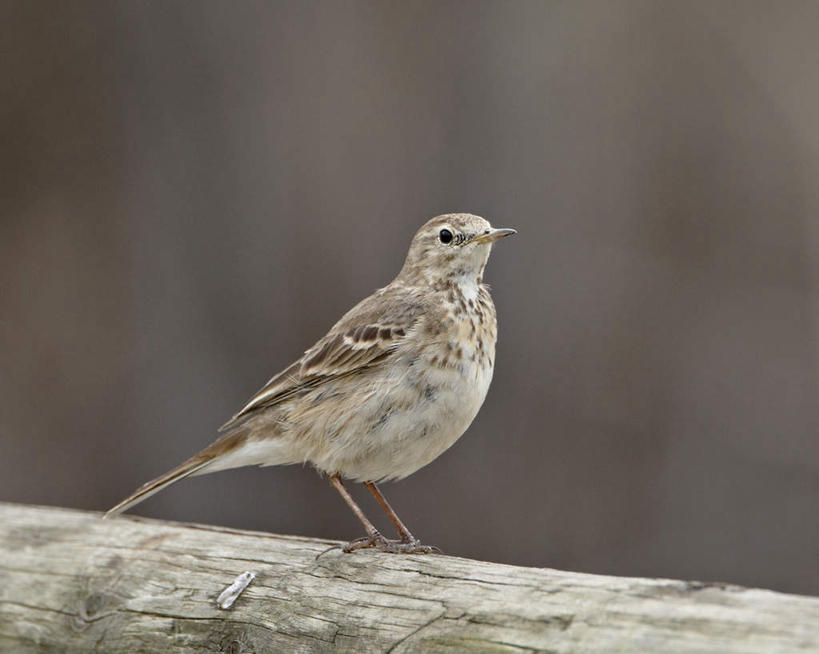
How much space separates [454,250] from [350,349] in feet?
2.18

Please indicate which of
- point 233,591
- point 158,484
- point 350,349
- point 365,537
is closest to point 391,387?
point 350,349

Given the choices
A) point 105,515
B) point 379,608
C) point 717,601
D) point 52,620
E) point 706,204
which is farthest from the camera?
point 706,204

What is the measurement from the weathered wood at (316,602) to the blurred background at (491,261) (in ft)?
9.81

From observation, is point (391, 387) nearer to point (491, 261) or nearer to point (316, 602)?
point (316, 602)

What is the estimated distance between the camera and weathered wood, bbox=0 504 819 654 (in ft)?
8.51

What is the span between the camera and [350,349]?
16.4 ft

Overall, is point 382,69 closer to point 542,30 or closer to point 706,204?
point 542,30

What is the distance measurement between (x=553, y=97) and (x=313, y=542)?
14.7 ft

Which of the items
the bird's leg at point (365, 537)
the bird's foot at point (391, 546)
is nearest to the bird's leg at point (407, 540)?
the bird's foot at point (391, 546)

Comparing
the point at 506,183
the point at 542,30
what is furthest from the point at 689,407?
the point at 542,30

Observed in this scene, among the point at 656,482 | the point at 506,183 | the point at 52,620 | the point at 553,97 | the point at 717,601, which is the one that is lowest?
the point at 656,482

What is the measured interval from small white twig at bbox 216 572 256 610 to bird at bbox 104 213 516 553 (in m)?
0.63

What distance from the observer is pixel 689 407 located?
7.11 metres

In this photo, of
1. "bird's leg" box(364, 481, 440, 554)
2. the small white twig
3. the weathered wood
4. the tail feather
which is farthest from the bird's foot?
the tail feather
